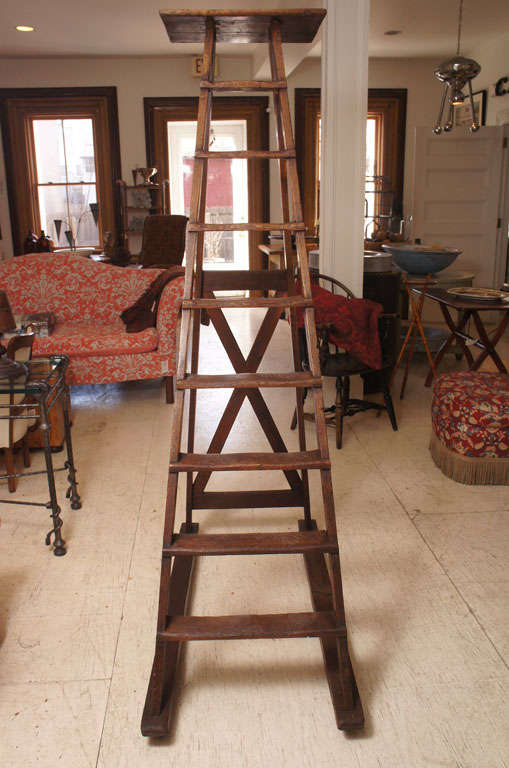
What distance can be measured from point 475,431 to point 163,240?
4.41 m

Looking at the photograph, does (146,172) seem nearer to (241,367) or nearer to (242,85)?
(241,367)

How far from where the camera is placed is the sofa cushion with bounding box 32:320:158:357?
414cm

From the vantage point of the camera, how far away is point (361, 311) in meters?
3.53

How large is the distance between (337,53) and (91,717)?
3471mm

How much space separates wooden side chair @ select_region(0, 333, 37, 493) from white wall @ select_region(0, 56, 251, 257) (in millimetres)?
5446

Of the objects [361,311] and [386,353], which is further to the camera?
[386,353]

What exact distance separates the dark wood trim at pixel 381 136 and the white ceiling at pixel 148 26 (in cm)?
54

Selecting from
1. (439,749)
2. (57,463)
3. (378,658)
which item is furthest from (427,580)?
(57,463)

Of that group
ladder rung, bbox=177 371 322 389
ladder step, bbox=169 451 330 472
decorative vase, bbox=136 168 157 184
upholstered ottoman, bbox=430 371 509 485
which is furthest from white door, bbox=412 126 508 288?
ladder step, bbox=169 451 330 472

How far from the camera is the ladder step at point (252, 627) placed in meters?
1.72

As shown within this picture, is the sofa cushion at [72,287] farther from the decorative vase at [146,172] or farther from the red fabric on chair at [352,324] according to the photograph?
the decorative vase at [146,172]

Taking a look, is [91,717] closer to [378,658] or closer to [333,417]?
[378,658]

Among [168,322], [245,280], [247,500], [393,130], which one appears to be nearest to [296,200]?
[245,280]

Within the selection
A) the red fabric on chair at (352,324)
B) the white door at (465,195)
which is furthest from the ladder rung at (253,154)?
the white door at (465,195)
